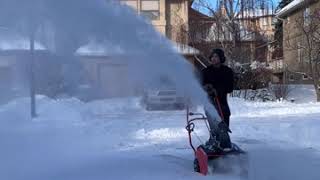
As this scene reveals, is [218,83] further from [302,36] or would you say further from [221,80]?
[302,36]

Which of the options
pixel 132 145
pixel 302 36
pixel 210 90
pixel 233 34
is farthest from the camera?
pixel 233 34

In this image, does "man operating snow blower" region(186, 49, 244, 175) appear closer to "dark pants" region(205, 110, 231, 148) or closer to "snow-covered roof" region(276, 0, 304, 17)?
"dark pants" region(205, 110, 231, 148)

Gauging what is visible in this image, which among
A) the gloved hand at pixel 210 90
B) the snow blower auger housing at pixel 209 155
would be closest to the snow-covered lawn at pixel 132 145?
the snow blower auger housing at pixel 209 155

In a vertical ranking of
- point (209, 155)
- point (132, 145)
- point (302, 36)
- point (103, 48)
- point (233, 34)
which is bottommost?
point (132, 145)

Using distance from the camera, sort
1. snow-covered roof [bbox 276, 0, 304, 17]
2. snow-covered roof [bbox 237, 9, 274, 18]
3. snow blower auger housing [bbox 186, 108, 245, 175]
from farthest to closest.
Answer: snow-covered roof [bbox 276, 0, 304, 17], snow-covered roof [bbox 237, 9, 274, 18], snow blower auger housing [bbox 186, 108, 245, 175]

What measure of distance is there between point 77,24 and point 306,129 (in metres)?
7.73

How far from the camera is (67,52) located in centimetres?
873

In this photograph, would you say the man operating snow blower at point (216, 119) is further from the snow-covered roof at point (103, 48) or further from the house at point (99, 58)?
the snow-covered roof at point (103, 48)

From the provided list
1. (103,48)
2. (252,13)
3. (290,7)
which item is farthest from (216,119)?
(290,7)

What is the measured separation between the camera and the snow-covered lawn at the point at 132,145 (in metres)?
7.67

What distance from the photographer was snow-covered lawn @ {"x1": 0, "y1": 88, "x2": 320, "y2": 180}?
7.67m

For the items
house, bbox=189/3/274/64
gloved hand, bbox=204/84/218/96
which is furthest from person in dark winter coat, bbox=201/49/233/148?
house, bbox=189/3/274/64

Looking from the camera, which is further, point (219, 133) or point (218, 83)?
point (218, 83)

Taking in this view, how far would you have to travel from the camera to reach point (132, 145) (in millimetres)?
10781
